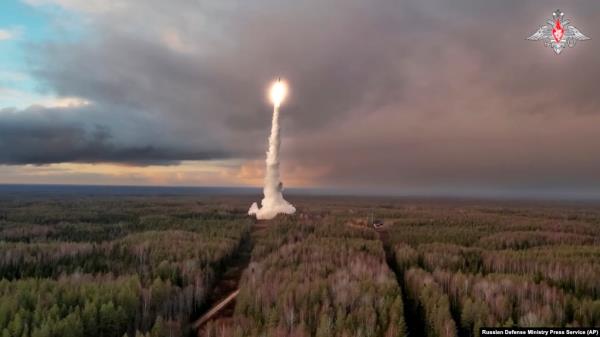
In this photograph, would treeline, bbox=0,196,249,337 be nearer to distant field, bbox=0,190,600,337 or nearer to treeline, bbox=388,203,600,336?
distant field, bbox=0,190,600,337

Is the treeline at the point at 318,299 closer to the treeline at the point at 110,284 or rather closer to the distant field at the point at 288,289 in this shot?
the distant field at the point at 288,289

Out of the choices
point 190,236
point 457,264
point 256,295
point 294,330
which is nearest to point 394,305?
point 294,330

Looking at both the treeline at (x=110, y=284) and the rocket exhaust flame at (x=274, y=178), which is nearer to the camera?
the treeline at (x=110, y=284)

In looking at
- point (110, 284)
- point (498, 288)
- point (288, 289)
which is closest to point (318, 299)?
point (288, 289)

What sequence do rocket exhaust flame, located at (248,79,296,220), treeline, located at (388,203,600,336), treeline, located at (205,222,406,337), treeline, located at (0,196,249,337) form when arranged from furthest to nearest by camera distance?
rocket exhaust flame, located at (248,79,296,220) < treeline, located at (388,203,600,336) < treeline, located at (0,196,249,337) < treeline, located at (205,222,406,337)

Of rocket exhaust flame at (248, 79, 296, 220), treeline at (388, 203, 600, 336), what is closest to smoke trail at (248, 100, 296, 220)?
rocket exhaust flame at (248, 79, 296, 220)

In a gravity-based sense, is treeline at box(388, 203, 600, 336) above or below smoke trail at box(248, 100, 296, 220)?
below

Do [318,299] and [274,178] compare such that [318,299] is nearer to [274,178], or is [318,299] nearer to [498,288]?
[498,288]

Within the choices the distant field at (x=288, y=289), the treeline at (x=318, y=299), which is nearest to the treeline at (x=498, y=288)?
the distant field at (x=288, y=289)
